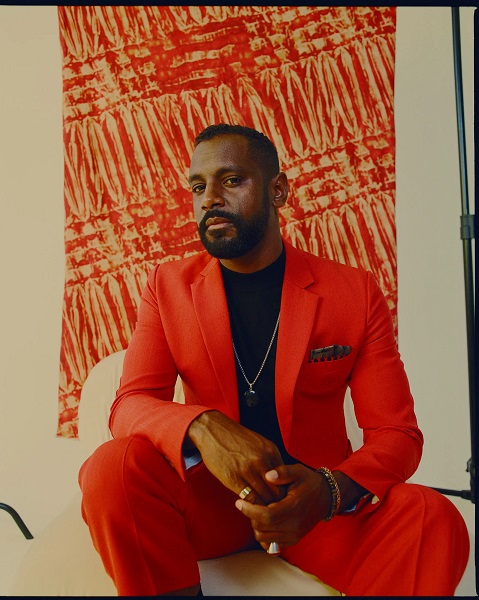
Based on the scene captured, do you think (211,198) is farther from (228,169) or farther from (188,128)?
(188,128)

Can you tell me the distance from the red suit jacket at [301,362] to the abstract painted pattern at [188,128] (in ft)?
2.55

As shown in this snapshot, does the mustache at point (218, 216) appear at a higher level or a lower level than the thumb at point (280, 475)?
higher

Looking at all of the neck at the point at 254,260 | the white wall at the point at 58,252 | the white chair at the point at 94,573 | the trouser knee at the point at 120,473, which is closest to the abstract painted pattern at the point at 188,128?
the white wall at the point at 58,252

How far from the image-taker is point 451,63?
233cm

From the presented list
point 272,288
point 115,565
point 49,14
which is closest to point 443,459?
point 272,288

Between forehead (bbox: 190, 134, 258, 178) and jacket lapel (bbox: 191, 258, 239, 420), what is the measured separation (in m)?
0.30

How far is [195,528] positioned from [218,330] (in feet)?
1.59

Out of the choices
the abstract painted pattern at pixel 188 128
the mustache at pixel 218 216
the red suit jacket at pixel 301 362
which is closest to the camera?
the red suit jacket at pixel 301 362

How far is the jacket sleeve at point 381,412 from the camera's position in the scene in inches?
51.9

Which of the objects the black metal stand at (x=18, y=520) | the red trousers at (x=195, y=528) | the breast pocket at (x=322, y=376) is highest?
the breast pocket at (x=322, y=376)

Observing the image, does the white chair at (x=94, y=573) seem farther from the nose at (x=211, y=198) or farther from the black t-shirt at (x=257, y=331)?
the nose at (x=211, y=198)

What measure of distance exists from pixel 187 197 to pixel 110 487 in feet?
4.71

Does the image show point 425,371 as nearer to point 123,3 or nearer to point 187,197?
point 187,197

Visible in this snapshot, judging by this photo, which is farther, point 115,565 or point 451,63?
point 451,63
